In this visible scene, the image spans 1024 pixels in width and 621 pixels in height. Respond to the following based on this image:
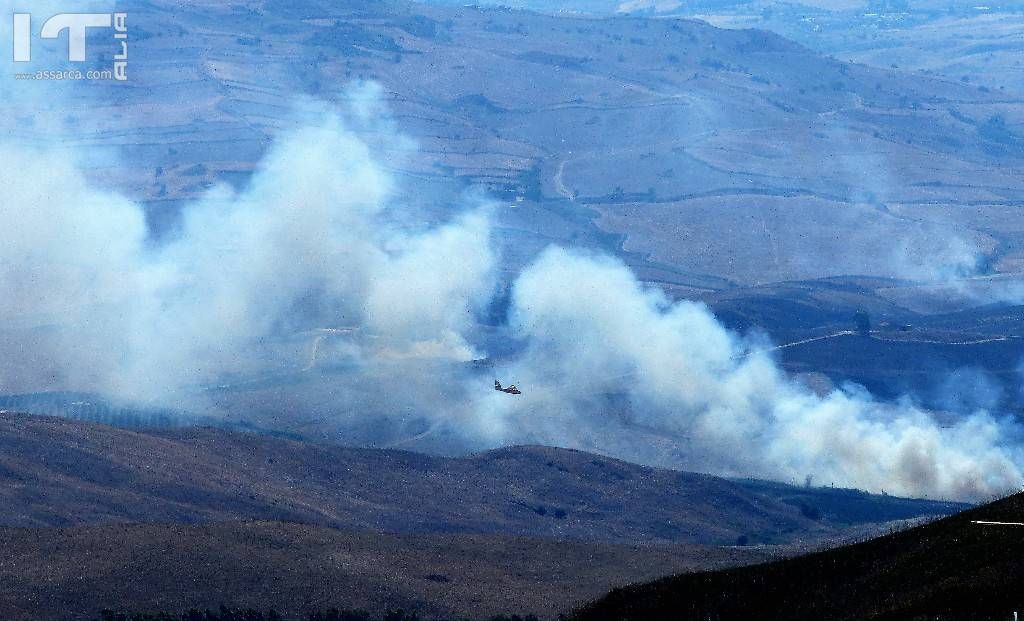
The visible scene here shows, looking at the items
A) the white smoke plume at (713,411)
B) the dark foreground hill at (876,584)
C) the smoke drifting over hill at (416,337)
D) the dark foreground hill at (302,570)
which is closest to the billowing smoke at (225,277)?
the smoke drifting over hill at (416,337)

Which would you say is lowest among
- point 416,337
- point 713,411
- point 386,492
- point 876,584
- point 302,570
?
point 876,584

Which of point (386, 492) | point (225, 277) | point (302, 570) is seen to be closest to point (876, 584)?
point (302, 570)

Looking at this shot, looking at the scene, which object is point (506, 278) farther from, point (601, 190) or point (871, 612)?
point (871, 612)

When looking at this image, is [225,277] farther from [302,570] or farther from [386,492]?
[302,570]

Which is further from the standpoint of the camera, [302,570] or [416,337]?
[416,337]

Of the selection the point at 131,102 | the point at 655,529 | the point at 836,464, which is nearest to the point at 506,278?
the point at 836,464

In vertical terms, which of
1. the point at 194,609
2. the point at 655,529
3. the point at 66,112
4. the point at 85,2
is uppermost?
the point at 85,2
